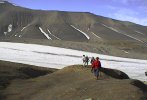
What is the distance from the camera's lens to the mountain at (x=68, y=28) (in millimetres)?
132750

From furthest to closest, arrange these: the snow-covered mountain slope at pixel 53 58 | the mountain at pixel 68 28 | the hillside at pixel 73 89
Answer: the mountain at pixel 68 28 < the snow-covered mountain slope at pixel 53 58 < the hillside at pixel 73 89

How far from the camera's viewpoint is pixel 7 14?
173m

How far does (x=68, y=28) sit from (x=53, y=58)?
77.1m

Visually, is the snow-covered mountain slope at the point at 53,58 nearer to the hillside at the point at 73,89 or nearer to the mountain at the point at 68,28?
the mountain at the point at 68,28

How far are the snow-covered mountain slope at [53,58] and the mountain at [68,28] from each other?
1277 centimetres

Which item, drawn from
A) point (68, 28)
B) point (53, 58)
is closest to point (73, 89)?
point (53, 58)

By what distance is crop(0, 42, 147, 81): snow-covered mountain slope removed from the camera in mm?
71125

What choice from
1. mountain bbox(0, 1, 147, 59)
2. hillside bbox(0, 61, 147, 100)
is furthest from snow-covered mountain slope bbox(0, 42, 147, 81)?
hillside bbox(0, 61, 147, 100)

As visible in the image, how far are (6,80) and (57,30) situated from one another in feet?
376

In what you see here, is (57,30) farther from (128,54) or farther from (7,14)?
(128,54)

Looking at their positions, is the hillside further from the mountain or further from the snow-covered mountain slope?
the mountain

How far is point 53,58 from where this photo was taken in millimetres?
80375

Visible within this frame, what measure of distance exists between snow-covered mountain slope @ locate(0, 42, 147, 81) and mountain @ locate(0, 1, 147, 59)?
1277 centimetres

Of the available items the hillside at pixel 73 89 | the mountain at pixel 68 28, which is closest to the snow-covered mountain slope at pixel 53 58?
the mountain at pixel 68 28
